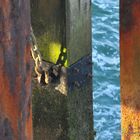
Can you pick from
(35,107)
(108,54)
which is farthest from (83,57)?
(108,54)

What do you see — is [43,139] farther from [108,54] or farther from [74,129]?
[108,54]

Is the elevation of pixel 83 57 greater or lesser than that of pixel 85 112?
greater

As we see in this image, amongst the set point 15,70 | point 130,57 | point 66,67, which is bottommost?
point 66,67

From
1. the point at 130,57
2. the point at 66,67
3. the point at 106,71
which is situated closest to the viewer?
the point at 130,57

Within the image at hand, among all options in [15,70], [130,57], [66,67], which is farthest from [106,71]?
[15,70]

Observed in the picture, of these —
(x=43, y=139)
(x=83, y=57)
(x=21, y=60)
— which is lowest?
(x=43, y=139)

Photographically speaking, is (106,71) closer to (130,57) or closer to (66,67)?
(66,67)

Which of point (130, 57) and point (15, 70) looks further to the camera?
point (130, 57)
